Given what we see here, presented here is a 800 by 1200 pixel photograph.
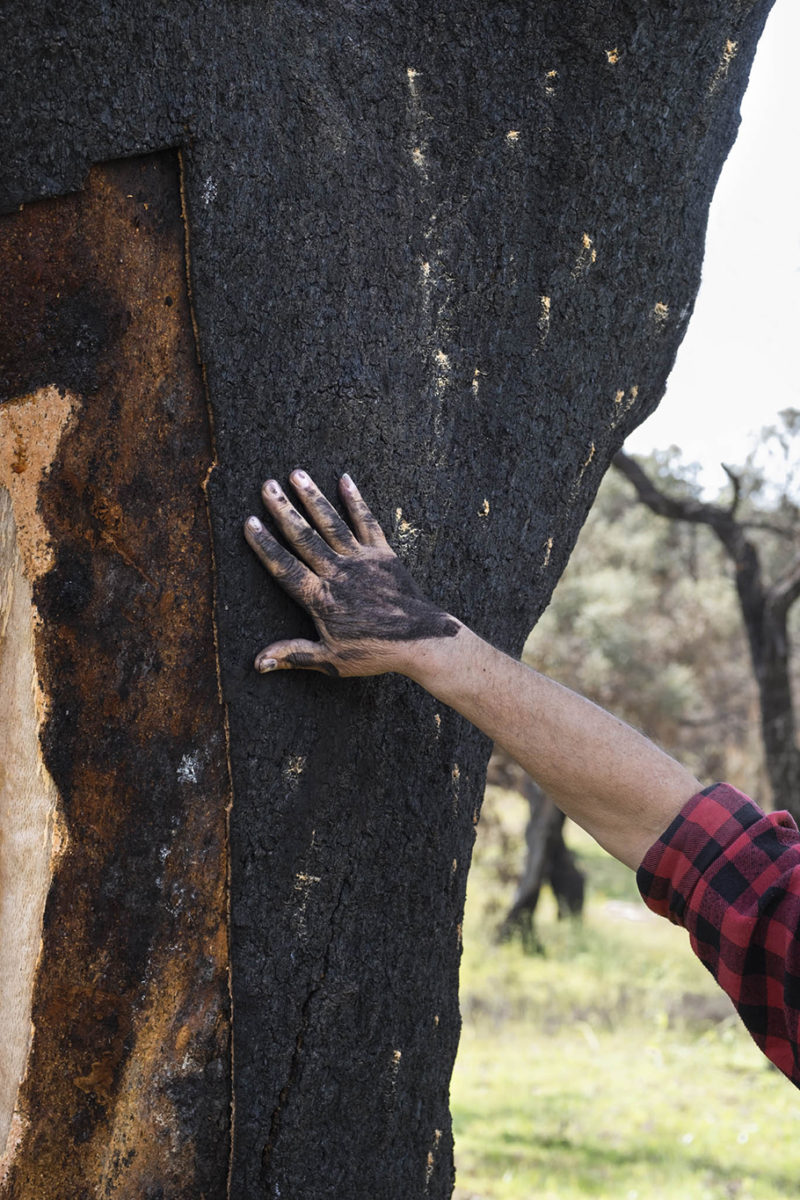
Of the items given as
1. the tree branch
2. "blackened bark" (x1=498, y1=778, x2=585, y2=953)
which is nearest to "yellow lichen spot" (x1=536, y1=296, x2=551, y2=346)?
the tree branch

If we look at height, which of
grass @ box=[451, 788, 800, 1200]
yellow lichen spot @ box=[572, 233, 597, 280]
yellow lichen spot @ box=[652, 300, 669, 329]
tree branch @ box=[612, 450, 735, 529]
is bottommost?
grass @ box=[451, 788, 800, 1200]

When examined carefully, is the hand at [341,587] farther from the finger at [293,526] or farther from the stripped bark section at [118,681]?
the stripped bark section at [118,681]

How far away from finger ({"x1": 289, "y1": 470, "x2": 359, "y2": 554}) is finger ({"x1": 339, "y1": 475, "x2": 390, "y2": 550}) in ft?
0.11

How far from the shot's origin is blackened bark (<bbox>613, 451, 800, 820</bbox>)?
25.8 feet

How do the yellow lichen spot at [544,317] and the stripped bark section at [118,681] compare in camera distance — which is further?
the yellow lichen spot at [544,317]

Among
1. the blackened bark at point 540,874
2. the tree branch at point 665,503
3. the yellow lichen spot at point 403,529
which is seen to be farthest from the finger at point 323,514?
the blackened bark at point 540,874

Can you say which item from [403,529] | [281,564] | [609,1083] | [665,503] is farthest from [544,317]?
[665,503]

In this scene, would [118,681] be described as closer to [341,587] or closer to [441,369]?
[341,587]

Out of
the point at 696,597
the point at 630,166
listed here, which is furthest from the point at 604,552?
the point at 630,166

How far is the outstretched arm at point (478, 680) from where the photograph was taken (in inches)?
68.9

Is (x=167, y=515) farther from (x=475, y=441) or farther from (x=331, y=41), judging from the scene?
(x=331, y=41)

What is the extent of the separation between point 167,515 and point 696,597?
15392 millimetres

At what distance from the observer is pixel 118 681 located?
1.62 meters

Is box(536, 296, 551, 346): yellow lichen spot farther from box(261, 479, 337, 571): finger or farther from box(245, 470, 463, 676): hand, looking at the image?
box(261, 479, 337, 571): finger
